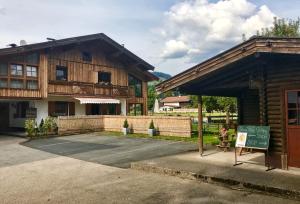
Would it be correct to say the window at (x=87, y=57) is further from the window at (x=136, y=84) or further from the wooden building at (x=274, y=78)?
the wooden building at (x=274, y=78)

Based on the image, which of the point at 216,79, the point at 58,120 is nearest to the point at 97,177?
the point at 216,79

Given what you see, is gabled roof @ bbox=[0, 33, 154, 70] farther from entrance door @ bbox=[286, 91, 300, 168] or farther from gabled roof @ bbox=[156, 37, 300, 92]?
entrance door @ bbox=[286, 91, 300, 168]

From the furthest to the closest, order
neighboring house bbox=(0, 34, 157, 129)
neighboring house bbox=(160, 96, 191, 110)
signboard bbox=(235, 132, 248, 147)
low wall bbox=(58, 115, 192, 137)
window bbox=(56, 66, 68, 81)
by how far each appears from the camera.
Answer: neighboring house bbox=(160, 96, 191, 110) < window bbox=(56, 66, 68, 81) < neighboring house bbox=(0, 34, 157, 129) < low wall bbox=(58, 115, 192, 137) < signboard bbox=(235, 132, 248, 147)

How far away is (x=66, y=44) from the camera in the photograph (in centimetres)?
2669

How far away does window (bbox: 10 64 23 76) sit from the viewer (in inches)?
931

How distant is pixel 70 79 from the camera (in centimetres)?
2762

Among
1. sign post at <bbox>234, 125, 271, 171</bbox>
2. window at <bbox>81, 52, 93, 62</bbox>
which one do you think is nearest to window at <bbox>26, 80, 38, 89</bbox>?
window at <bbox>81, 52, 93, 62</bbox>

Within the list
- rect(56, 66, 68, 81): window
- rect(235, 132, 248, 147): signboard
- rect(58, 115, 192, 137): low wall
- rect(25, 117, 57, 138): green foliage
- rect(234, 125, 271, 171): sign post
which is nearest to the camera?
rect(234, 125, 271, 171): sign post

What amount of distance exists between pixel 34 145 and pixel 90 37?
12396 millimetres

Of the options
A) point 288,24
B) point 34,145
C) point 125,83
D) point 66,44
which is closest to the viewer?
point 34,145

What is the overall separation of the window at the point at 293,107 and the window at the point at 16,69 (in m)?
19.8

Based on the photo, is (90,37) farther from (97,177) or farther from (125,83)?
(97,177)

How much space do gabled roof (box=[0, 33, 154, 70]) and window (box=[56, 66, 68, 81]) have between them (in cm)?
218

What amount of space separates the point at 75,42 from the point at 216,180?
69.1 ft
